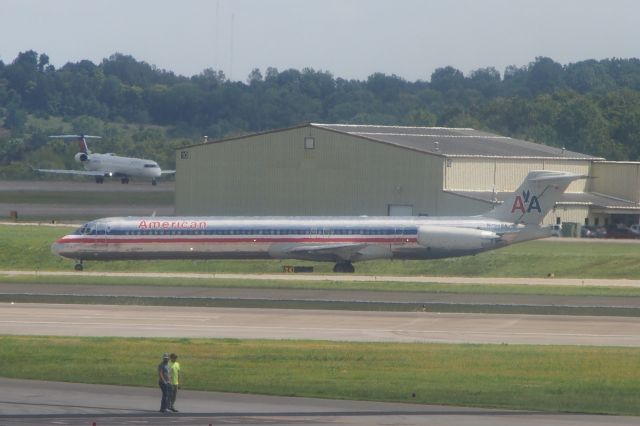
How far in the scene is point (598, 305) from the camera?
156ft

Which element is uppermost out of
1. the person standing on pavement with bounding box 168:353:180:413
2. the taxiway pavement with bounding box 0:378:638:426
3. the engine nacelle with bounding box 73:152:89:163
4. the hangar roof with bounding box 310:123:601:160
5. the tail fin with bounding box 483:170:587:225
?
the hangar roof with bounding box 310:123:601:160

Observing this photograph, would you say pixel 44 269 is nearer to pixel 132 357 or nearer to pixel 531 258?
pixel 531 258

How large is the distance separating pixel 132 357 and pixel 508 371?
9960 mm

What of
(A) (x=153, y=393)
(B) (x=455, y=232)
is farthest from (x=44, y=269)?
(A) (x=153, y=393)

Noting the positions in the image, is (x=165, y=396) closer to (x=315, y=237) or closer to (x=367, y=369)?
(x=367, y=369)

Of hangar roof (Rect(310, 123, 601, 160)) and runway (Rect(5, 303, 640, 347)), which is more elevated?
hangar roof (Rect(310, 123, 601, 160))

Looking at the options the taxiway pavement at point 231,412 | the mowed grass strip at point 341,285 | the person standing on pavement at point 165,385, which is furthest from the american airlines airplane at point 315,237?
the person standing on pavement at point 165,385

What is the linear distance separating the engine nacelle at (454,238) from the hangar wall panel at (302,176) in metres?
19.4

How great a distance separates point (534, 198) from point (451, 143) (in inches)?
1140

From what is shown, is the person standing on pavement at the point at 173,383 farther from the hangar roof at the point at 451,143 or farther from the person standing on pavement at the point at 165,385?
the hangar roof at the point at 451,143

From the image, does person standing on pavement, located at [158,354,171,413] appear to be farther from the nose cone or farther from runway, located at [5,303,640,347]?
the nose cone

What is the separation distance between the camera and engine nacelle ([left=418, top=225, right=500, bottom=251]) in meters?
64.2

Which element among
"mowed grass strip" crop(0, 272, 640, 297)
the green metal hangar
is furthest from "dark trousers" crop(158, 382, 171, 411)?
the green metal hangar

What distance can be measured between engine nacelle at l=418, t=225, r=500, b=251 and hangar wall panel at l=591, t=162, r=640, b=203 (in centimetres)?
2898
